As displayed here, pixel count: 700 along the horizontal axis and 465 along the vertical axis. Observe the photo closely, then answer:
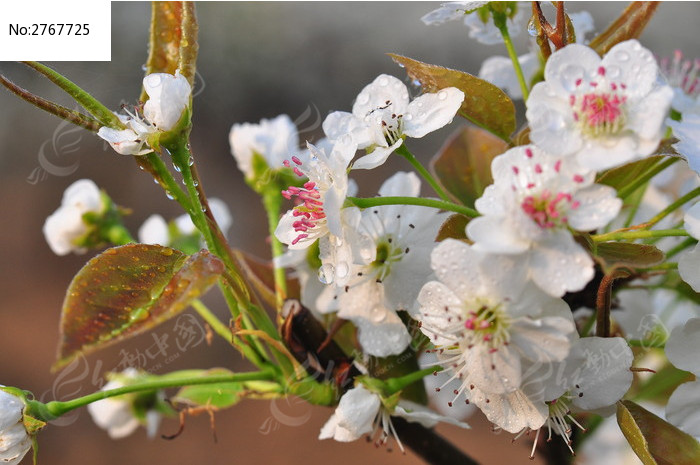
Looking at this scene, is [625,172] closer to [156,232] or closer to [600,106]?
[600,106]

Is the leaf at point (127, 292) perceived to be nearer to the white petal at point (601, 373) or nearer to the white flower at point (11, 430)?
the white flower at point (11, 430)

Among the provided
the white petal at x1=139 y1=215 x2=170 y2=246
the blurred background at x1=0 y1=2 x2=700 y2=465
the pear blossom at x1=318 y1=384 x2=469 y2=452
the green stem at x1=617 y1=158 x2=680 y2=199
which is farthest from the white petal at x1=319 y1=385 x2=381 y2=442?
the blurred background at x1=0 y1=2 x2=700 y2=465

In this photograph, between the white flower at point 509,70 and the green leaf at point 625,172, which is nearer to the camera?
the green leaf at point 625,172

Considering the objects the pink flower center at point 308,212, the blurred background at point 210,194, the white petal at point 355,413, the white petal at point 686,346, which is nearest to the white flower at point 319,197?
the pink flower center at point 308,212

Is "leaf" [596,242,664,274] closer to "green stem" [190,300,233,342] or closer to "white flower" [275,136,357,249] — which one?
"white flower" [275,136,357,249]

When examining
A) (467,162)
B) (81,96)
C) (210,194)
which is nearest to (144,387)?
(81,96)

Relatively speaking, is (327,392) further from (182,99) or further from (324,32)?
(324,32)
